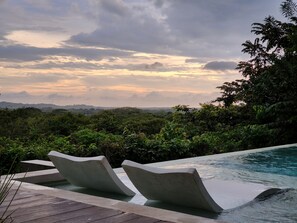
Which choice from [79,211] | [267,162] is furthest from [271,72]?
[79,211]

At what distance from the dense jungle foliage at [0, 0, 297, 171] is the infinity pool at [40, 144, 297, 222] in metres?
1.02

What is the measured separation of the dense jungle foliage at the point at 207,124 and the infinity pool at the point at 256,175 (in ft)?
3.35

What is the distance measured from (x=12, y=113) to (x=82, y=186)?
372 inches

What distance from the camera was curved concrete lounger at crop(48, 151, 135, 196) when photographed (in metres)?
4.91

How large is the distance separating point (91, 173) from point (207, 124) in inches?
380

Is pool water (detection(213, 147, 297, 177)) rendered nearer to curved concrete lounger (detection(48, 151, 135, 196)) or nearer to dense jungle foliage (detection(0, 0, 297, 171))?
dense jungle foliage (detection(0, 0, 297, 171))

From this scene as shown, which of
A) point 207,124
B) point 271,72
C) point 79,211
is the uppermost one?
point 271,72

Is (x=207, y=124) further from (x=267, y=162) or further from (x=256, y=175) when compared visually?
(x=256, y=175)

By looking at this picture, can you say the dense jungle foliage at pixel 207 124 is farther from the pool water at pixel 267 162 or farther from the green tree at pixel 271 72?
the pool water at pixel 267 162

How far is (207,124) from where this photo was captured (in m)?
14.4

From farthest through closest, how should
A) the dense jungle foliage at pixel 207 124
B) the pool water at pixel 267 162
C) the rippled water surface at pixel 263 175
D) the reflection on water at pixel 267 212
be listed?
the dense jungle foliage at pixel 207 124
the pool water at pixel 267 162
the rippled water surface at pixel 263 175
the reflection on water at pixel 267 212

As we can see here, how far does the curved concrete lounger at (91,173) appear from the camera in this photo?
491 centimetres

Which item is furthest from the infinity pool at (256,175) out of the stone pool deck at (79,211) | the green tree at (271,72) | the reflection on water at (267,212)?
the green tree at (271,72)

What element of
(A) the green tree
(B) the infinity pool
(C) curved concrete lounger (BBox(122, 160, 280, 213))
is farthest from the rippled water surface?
(A) the green tree
